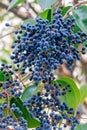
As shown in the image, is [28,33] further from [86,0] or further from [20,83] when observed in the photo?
[86,0]

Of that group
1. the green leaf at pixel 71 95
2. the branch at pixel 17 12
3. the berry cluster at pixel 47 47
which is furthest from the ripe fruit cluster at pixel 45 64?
the branch at pixel 17 12

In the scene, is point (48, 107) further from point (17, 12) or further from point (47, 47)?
point (17, 12)

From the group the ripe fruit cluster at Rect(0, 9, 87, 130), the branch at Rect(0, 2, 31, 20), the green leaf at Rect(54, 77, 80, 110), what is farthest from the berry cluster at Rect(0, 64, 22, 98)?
the branch at Rect(0, 2, 31, 20)

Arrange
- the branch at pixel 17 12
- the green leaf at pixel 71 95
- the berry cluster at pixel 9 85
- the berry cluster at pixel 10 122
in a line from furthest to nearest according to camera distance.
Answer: the branch at pixel 17 12, the green leaf at pixel 71 95, the berry cluster at pixel 9 85, the berry cluster at pixel 10 122

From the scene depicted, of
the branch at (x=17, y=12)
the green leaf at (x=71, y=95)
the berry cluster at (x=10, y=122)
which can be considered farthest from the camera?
the branch at (x=17, y=12)

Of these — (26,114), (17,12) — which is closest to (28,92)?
(26,114)

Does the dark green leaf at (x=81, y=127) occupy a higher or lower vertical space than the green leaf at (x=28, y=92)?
lower

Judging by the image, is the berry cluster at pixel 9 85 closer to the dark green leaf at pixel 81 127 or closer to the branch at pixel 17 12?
the dark green leaf at pixel 81 127

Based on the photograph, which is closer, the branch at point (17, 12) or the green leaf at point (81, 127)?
the green leaf at point (81, 127)
